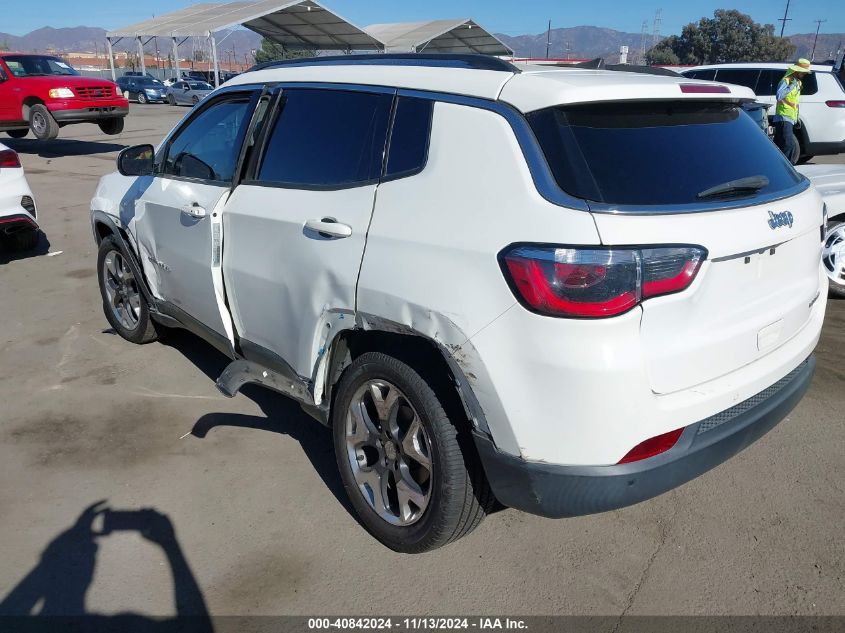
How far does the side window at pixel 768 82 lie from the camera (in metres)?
12.8

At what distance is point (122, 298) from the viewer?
5008 millimetres

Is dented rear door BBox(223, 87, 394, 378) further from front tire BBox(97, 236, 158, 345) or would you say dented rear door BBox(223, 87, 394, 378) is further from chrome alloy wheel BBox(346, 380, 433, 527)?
front tire BBox(97, 236, 158, 345)

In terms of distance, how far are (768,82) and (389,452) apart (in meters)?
13.2

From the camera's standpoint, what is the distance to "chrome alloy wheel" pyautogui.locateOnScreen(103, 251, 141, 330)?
15.9 ft

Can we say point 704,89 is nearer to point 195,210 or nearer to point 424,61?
point 424,61

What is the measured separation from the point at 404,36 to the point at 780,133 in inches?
1275

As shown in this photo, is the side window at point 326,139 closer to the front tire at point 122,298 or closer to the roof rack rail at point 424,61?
the roof rack rail at point 424,61

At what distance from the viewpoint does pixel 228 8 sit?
122ft

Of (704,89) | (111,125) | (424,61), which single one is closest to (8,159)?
(424,61)

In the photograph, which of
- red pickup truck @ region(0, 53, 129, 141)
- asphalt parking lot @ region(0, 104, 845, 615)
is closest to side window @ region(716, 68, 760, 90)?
asphalt parking lot @ region(0, 104, 845, 615)

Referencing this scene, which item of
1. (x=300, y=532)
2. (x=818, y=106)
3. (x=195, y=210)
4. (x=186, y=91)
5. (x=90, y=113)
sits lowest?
(x=186, y=91)

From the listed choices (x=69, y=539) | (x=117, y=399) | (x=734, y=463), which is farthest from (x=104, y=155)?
(x=734, y=463)

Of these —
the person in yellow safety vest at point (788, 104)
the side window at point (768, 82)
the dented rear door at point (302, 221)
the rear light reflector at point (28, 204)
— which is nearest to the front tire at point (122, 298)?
the dented rear door at point (302, 221)

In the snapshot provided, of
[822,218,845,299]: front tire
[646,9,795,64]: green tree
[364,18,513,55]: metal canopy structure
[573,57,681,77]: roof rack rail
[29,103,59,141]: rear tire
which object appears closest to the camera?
[573,57,681,77]: roof rack rail
